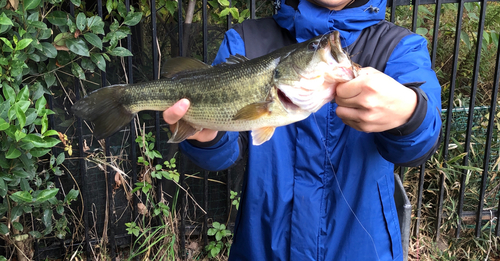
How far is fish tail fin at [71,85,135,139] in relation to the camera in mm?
2094

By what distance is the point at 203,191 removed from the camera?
414 centimetres

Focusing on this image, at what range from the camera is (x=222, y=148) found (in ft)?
7.02

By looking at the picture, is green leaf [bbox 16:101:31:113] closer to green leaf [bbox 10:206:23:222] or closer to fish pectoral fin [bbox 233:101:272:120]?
green leaf [bbox 10:206:23:222]

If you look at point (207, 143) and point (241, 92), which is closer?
point (241, 92)

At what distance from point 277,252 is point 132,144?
198cm

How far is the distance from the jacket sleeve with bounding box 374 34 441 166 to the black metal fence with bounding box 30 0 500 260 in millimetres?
1715

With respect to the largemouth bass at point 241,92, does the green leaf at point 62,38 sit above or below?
below

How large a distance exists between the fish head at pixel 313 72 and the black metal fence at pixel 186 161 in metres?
1.91

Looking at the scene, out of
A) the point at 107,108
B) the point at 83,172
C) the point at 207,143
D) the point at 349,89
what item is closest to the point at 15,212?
the point at 83,172

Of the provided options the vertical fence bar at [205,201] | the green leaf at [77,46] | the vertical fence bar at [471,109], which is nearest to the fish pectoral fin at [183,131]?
the green leaf at [77,46]

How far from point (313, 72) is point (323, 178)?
2.32 ft

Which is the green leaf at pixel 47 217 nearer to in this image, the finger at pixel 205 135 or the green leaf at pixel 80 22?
the green leaf at pixel 80 22

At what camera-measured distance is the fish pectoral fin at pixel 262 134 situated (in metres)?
1.80

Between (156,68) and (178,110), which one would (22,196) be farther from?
(178,110)
